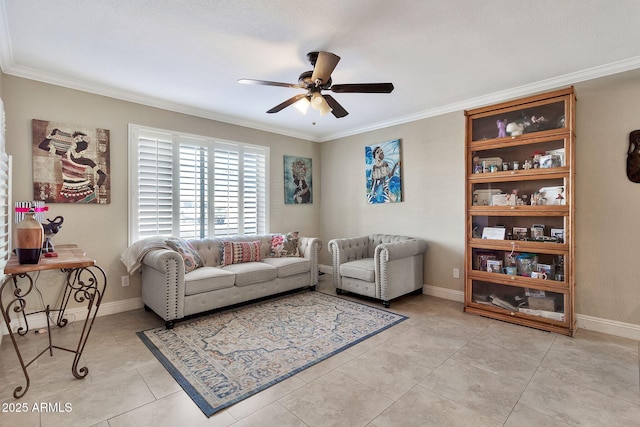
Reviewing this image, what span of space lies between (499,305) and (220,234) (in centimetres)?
373

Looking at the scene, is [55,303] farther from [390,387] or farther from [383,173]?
[383,173]

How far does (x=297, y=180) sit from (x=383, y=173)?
1576mm

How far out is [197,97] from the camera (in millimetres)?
3812

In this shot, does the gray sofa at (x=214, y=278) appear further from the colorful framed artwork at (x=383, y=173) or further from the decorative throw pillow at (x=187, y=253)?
the colorful framed artwork at (x=383, y=173)

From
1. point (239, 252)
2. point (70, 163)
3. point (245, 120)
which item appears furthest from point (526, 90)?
point (70, 163)

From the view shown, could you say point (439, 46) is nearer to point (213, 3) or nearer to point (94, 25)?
point (213, 3)

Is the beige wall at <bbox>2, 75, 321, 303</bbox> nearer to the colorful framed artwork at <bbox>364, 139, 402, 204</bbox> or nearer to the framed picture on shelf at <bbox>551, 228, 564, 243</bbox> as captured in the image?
the colorful framed artwork at <bbox>364, 139, 402, 204</bbox>

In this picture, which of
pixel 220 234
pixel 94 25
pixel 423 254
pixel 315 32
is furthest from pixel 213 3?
pixel 423 254

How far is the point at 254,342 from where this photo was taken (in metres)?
2.83

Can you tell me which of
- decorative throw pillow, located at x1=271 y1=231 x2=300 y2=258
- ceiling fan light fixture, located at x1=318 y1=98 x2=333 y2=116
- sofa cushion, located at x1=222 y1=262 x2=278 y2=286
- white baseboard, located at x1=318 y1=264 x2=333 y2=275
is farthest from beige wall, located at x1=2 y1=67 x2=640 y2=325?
ceiling fan light fixture, located at x1=318 y1=98 x2=333 y2=116

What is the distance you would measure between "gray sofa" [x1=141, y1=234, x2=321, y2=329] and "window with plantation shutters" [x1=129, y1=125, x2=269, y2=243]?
0.38 m

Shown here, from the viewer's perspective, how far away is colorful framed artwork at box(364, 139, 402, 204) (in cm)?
470

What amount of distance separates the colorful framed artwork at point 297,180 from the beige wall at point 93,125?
131 centimetres

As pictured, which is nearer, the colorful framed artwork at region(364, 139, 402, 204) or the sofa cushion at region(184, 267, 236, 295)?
the sofa cushion at region(184, 267, 236, 295)
